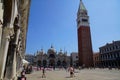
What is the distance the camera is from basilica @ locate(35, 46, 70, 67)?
77.8 metres

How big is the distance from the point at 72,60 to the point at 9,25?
79429 mm

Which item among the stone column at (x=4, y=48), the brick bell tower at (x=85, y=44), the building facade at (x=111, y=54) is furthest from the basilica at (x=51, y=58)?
the stone column at (x=4, y=48)

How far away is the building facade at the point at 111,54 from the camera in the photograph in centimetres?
5779

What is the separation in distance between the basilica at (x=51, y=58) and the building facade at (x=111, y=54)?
20.2m

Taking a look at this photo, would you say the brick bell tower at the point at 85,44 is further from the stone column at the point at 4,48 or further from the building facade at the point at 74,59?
the stone column at the point at 4,48

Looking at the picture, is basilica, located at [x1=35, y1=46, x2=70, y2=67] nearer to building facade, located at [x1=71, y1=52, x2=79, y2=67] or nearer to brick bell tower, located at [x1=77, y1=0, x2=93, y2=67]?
building facade, located at [x1=71, y1=52, x2=79, y2=67]

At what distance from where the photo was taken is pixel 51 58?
77688 mm

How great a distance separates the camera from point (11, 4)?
219 inches

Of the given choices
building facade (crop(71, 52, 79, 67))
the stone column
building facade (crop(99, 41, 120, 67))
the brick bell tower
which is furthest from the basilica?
the stone column

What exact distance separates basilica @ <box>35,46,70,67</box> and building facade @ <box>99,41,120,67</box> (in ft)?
66.4

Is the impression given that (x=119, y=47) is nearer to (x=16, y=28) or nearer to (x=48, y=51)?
(x=48, y=51)

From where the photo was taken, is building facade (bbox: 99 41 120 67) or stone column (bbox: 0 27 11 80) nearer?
stone column (bbox: 0 27 11 80)

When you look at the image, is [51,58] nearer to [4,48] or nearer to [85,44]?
[85,44]

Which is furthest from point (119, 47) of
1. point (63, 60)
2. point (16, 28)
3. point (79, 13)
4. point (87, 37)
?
point (16, 28)
